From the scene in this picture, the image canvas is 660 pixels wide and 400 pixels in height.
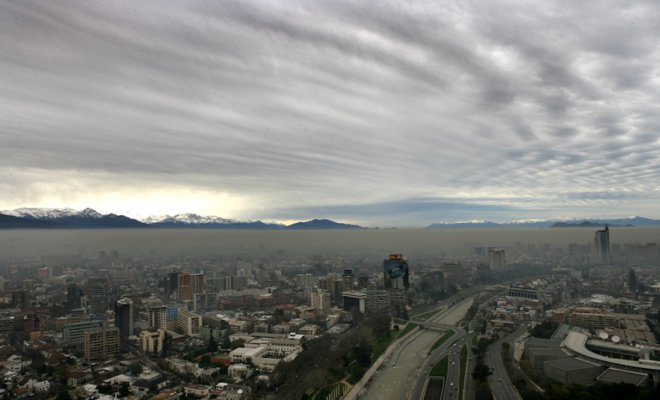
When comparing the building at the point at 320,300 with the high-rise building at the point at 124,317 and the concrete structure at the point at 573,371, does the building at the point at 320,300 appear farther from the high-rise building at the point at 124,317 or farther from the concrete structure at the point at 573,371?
the concrete structure at the point at 573,371

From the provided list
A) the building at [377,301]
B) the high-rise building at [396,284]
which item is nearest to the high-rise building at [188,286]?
the building at [377,301]

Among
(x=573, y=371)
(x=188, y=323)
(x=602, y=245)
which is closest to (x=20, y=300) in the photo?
(x=188, y=323)

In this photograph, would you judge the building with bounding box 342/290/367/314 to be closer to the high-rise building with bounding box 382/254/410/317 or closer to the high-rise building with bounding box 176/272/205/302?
the high-rise building with bounding box 382/254/410/317

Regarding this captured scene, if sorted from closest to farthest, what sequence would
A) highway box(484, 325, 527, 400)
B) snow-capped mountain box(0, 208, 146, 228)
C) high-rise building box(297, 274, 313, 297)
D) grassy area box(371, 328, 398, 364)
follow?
highway box(484, 325, 527, 400) → grassy area box(371, 328, 398, 364) → high-rise building box(297, 274, 313, 297) → snow-capped mountain box(0, 208, 146, 228)

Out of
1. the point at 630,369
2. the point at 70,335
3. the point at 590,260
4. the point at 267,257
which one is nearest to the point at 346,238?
the point at 267,257

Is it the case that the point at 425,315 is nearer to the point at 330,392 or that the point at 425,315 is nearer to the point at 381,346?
the point at 381,346

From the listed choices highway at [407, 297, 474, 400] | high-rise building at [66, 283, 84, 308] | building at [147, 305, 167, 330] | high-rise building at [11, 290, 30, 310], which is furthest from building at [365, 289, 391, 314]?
high-rise building at [11, 290, 30, 310]
